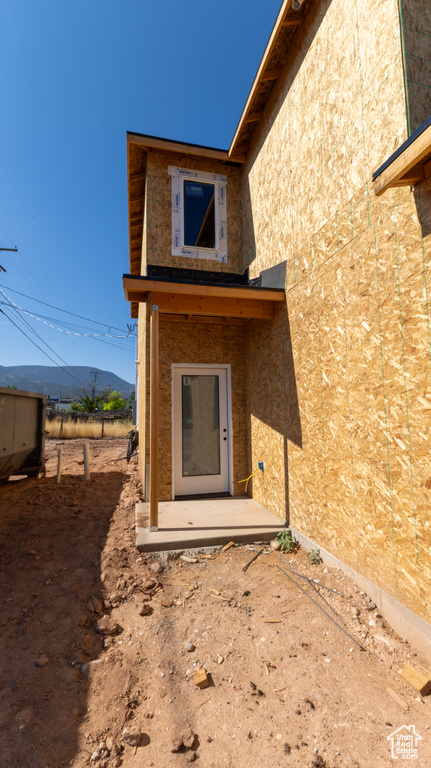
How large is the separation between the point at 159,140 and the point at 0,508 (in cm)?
787

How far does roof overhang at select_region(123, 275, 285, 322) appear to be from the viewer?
476 cm

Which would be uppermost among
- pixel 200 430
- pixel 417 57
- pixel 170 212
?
pixel 170 212

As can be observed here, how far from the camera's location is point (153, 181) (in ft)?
22.1

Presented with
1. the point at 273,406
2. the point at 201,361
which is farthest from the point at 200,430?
the point at 273,406

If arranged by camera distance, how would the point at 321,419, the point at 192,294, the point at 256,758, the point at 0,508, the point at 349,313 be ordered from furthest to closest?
the point at 0,508
the point at 192,294
the point at 321,419
the point at 349,313
the point at 256,758

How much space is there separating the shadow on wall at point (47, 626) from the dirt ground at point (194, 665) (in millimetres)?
12

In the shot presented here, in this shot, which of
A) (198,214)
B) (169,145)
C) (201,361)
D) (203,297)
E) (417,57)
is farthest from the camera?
(198,214)

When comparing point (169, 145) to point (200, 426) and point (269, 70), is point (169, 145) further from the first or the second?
point (200, 426)

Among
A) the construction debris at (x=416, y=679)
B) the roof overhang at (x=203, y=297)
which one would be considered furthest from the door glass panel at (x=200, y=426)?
the construction debris at (x=416, y=679)

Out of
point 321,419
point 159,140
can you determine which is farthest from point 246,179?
point 321,419

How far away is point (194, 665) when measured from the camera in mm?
2676

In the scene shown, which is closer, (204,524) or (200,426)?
(204,524)

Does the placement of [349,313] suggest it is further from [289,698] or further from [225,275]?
[225,275]

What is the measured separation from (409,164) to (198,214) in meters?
5.29
